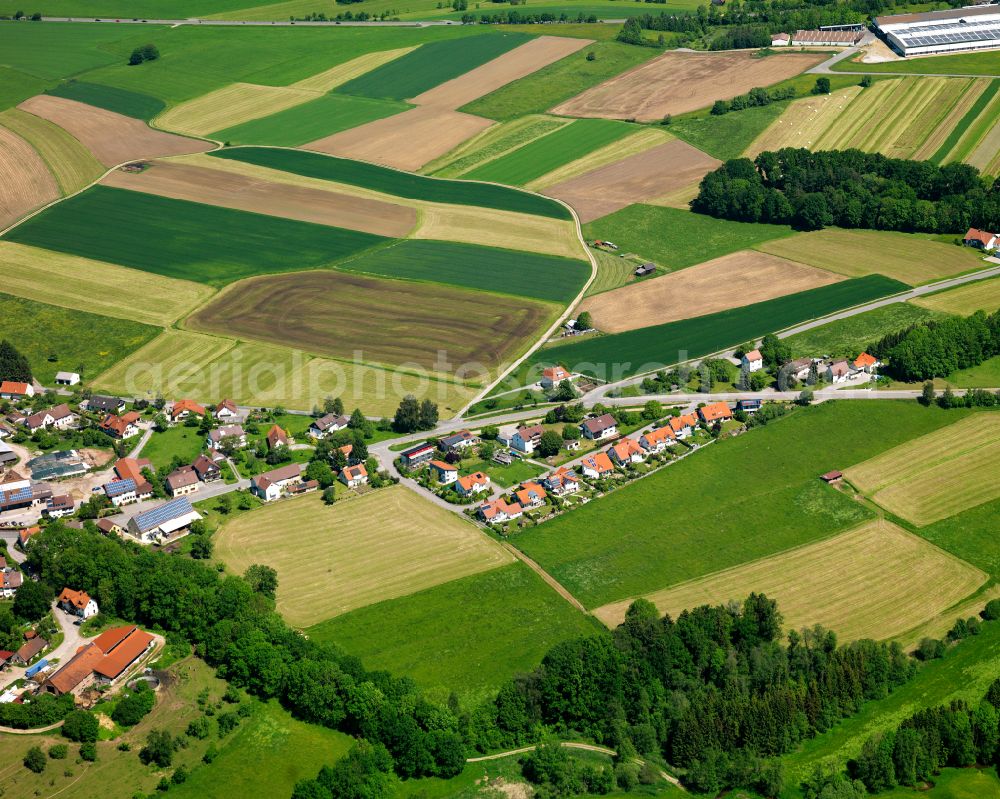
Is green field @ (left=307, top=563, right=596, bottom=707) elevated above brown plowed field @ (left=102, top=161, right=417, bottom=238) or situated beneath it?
situated beneath

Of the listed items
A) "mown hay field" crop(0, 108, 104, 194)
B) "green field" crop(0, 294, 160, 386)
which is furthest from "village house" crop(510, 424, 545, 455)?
"mown hay field" crop(0, 108, 104, 194)

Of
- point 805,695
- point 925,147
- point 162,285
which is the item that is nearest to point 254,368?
point 162,285

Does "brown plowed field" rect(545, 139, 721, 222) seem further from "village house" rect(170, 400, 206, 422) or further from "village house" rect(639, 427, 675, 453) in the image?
"village house" rect(170, 400, 206, 422)

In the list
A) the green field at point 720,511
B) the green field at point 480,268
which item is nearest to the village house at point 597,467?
the green field at point 720,511

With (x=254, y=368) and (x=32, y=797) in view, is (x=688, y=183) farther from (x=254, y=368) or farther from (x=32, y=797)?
(x=32, y=797)

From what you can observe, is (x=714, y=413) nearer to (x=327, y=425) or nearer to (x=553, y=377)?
(x=553, y=377)

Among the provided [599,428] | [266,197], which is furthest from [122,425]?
[266,197]
